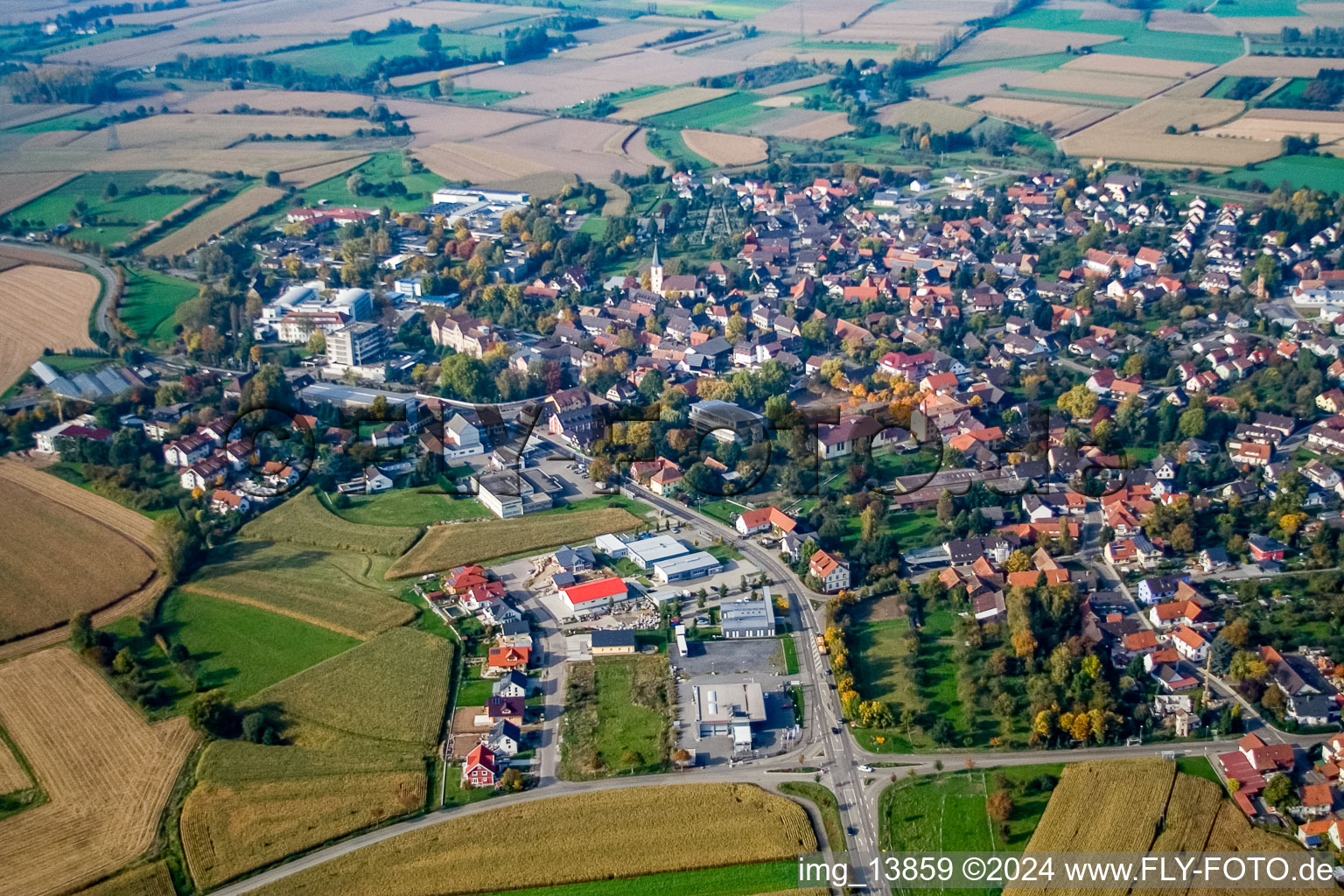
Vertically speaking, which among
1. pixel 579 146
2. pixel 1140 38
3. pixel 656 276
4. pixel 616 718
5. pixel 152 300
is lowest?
pixel 616 718


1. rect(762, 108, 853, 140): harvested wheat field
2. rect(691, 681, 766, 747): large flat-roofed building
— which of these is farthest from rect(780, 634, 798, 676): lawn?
rect(762, 108, 853, 140): harvested wheat field

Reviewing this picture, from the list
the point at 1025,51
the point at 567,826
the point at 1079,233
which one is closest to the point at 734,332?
the point at 1079,233

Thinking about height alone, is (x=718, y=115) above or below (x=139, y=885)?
above

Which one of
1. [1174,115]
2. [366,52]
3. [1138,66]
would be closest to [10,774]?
[1174,115]

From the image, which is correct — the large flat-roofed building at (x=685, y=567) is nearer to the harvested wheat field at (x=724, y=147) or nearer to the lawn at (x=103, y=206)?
the lawn at (x=103, y=206)

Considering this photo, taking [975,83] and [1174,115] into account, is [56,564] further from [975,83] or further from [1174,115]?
[975,83]

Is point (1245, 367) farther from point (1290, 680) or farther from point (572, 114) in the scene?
point (572, 114)

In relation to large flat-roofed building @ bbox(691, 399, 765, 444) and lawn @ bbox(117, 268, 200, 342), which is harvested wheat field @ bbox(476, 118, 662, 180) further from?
large flat-roofed building @ bbox(691, 399, 765, 444)
